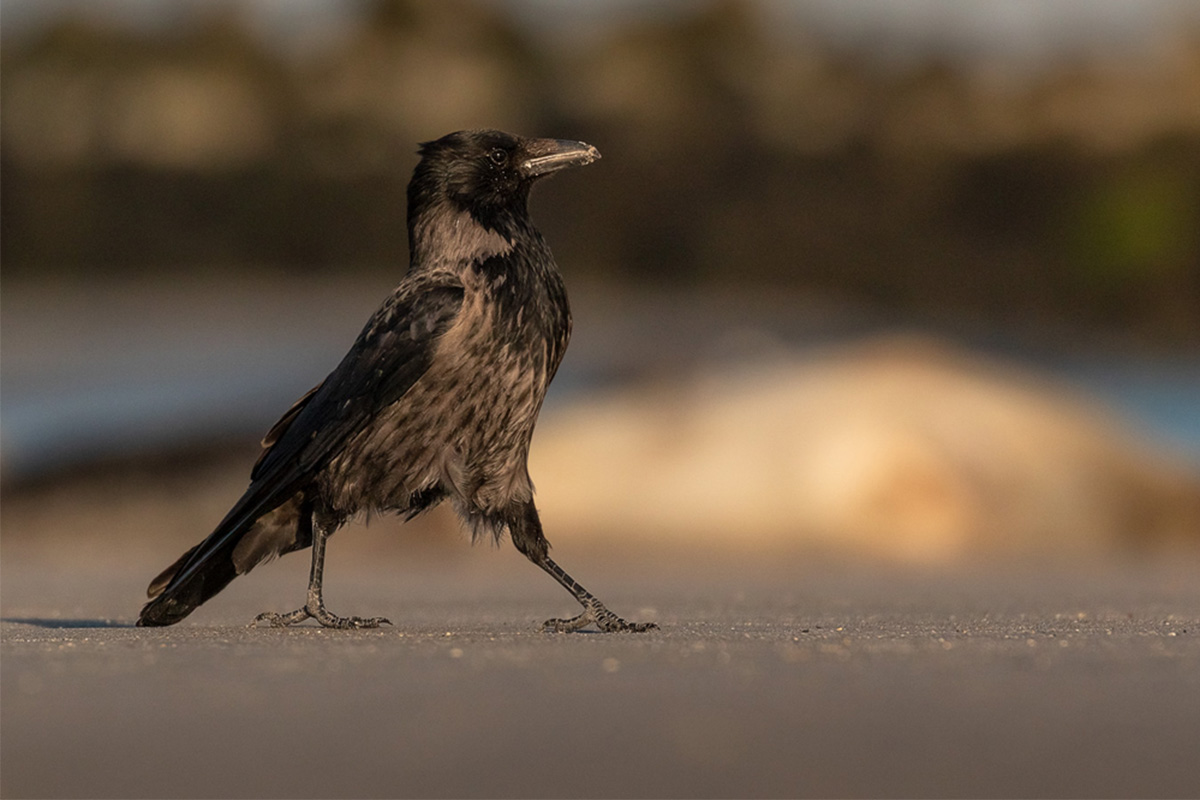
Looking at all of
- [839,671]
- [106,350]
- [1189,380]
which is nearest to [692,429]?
[839,671]

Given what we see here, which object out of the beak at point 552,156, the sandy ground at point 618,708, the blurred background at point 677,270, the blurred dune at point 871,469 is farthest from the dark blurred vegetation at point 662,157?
the sandy ground at point 618,708

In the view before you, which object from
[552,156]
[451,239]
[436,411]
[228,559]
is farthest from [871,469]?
[436,411]

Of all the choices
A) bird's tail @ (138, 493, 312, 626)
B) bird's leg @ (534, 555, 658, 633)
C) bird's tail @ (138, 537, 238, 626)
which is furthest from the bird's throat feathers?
bird's tail @ (138, 537, 238, 626)

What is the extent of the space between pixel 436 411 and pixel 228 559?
1026 millimetres

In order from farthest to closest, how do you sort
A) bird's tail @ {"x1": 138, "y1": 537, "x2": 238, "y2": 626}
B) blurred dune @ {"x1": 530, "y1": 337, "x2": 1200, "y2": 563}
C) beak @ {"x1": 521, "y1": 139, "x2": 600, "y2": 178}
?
blurred dune @ {"x1": 530, "y1": 337, "x2": 1200, "y2": 563} → beak @ {"x1": 521, "y1": 139, "x2": 600, "y2": 178} → bird's tail @ {"x1": 138, "y1": 537, "x2": 238, "y2": 626}

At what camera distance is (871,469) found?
1166 cm

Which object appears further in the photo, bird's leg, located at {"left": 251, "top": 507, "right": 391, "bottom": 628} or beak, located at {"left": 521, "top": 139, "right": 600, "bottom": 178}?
beak, located at {"left": 521, "top": 139, "right": 600, "bottom": 178}

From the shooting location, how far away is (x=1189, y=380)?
2541 cm

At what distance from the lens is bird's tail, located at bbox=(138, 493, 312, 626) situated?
21.0ft

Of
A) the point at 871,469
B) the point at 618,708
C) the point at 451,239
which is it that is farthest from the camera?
the point at 871,469

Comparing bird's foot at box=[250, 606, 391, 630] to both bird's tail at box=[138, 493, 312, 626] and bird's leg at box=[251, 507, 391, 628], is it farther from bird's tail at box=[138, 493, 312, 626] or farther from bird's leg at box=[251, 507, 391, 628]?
bird's tail at box=[138, 493, 312, 626]

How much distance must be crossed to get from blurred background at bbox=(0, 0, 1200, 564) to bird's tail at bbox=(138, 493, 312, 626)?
5143 mm

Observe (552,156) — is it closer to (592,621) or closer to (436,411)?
(436,411)

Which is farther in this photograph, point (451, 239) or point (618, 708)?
point (451, 239)
